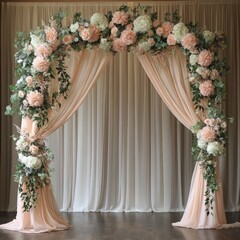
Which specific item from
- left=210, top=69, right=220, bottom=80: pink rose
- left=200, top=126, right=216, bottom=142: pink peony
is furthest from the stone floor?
left=210, top=69, right=220, bottom=80: pink rose

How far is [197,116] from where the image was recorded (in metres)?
6.08

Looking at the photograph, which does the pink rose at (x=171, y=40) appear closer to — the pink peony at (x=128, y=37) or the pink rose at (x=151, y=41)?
the pink rose at (x=151, y=41)

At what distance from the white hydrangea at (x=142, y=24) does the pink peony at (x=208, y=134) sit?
1312mm

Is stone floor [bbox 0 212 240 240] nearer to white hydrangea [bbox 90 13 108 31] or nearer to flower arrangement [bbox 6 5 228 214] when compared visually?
flower arrangement [bbox 6 5 228 214]

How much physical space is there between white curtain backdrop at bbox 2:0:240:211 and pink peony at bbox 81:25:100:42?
166cm

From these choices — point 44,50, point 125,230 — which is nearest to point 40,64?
point 44,50

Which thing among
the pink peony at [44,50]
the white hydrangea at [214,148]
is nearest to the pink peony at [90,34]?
the pink peony at [44,50]

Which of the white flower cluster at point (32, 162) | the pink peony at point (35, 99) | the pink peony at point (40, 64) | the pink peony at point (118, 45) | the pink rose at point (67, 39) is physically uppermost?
the pink rose at point (67, 39)

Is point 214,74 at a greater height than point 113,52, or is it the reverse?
point 113,52

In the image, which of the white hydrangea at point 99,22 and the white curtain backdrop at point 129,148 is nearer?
the white hydrangea at point 99,22

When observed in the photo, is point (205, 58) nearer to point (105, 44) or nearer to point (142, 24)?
point (142, 24)

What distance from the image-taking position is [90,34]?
19.1 feet

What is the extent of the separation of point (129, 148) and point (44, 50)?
7.50ft

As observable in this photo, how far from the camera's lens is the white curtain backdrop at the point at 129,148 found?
24.3 feet
